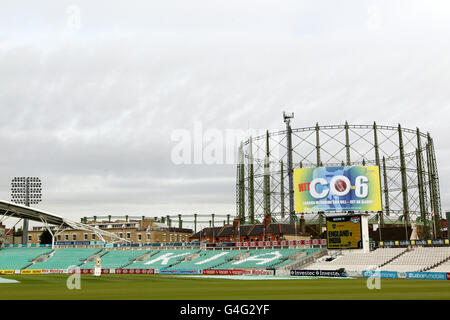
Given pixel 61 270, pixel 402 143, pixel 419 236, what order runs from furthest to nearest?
pixel 419 236 < pixel 402 143 < pixel 61 270

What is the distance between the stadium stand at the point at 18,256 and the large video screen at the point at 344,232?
153 ft

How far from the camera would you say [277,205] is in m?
89.2

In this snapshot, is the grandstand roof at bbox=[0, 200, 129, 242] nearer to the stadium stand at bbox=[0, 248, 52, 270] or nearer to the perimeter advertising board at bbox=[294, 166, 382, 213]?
the stadium stand at bbox=[0, 248, 52, 270]

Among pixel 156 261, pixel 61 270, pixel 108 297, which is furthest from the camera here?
pixel 156 261

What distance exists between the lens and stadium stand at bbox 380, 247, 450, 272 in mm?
52281

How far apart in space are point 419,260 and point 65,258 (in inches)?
2153

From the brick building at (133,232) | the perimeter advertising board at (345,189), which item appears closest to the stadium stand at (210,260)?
the perimeter advertising board at (345,189)

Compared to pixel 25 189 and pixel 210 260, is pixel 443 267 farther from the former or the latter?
pixel 25 189

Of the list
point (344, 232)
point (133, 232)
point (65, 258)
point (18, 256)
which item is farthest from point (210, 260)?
point (133, 232)

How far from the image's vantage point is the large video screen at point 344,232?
59781 millimetres
